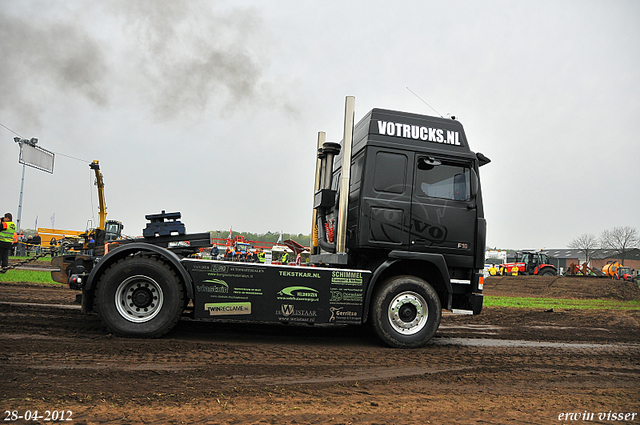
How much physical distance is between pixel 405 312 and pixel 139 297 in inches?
154

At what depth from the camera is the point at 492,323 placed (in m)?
10.4

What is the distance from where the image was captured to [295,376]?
475cm

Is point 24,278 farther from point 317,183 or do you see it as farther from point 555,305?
point 555,305

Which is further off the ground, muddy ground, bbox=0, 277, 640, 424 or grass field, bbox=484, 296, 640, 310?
muddy ground, bbox=0, 277, 640, 424

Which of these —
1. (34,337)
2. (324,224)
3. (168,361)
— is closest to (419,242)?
(324,224)

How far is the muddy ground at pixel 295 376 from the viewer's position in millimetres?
3648

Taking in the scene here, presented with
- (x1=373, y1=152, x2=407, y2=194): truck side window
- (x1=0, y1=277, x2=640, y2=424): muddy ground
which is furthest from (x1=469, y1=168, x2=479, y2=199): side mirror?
(x1=0, y1=277, x2=640, y2=424): muddy ground

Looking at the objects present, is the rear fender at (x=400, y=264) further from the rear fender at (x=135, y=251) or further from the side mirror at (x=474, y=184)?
the rear fender at (x=135, y=251)

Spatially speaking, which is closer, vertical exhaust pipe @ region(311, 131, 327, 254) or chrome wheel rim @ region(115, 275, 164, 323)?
chrome wheel rim @ region(115, 275, 164, 323)

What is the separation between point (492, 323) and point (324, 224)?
548cm

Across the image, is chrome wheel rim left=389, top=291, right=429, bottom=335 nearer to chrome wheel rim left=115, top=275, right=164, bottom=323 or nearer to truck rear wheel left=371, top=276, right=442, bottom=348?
truck rear wheel left=371, top=276, right=442, bottom=348

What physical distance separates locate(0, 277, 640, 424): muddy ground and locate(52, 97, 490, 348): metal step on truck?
0.45 metres

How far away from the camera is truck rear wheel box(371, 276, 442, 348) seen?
21.4ft

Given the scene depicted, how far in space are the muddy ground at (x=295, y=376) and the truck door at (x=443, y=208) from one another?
1628 mm
